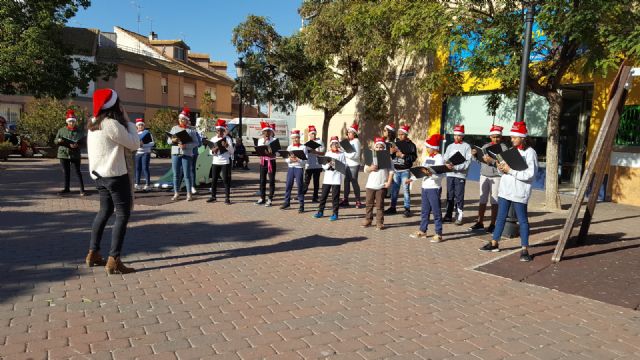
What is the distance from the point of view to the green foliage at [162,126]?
26.3 meters

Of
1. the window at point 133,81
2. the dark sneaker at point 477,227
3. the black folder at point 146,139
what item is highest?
the window at point 133,81

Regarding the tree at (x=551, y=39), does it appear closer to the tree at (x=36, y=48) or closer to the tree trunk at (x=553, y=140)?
the tree trunk at (x=553, y=140)

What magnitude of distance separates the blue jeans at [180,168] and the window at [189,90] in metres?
34.4

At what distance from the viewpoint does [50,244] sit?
6172 mm

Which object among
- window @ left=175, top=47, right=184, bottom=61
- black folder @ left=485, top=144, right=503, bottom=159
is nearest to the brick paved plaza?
black folder @ left=485, top=144, right=503, bottom=159

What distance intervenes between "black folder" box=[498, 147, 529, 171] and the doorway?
27.8ft

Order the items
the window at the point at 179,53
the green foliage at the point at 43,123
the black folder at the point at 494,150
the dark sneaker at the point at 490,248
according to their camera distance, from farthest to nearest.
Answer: the window at the point at 179,53
the green foliage at the point at 43,123
the dark sneaker at the point at 490,248
the black folder at the point at 494,150

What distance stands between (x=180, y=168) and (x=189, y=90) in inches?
1377

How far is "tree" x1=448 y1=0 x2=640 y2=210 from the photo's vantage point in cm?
805

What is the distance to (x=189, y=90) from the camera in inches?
1710

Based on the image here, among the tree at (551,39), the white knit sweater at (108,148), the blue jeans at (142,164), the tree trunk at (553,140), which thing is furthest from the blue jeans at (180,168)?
the tree trunk at (553,140)

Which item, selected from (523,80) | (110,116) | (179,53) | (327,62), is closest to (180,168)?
(110,116)

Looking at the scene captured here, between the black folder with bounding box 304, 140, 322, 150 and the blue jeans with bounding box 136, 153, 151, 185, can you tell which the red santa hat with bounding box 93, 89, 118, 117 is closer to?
the black folder with bounding box 304, 140, 322, 150

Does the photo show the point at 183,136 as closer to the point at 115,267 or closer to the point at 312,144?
the point at 312,144
